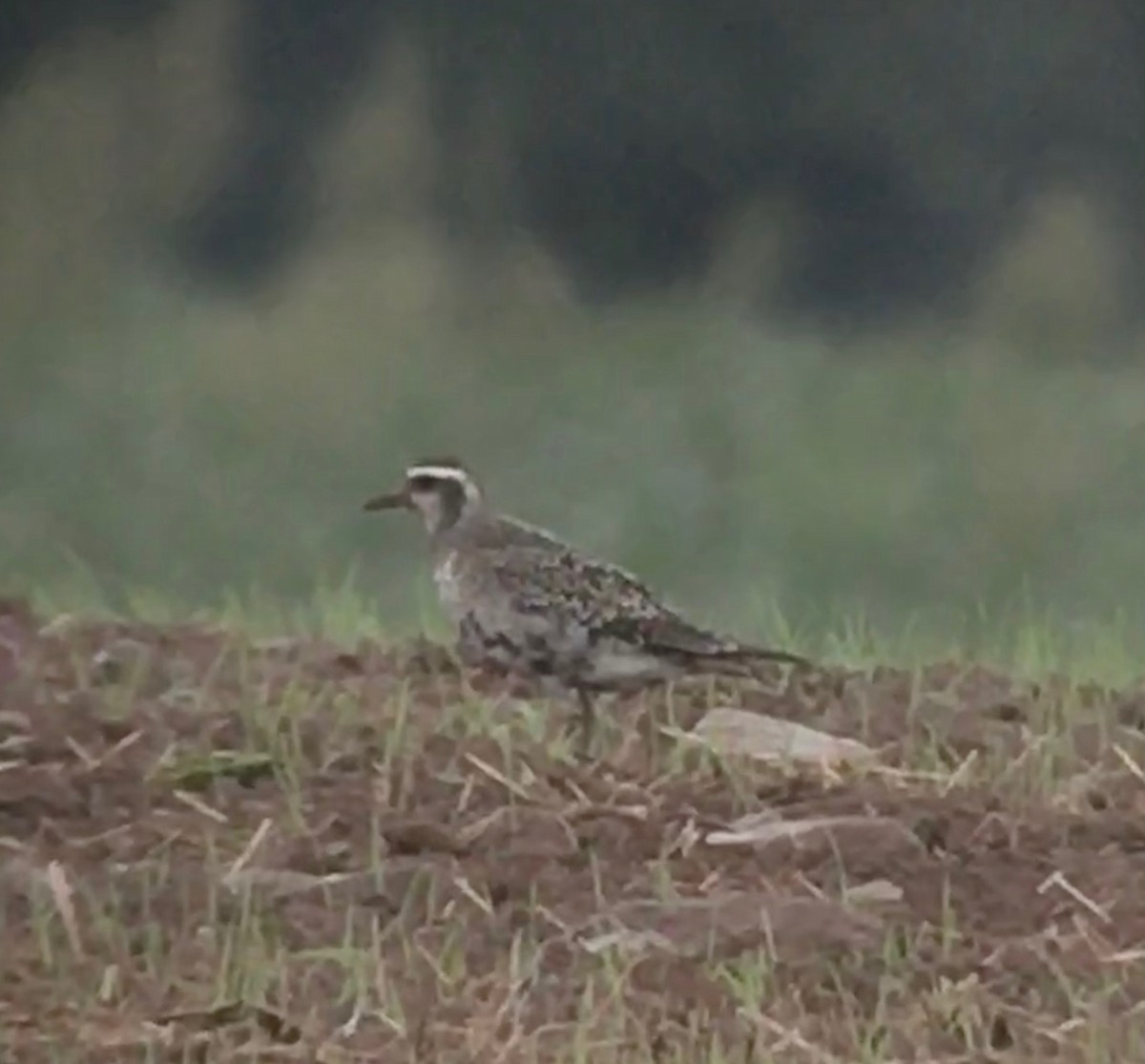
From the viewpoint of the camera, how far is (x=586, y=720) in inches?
164

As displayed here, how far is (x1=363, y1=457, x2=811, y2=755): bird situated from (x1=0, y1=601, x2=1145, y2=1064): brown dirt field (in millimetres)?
68

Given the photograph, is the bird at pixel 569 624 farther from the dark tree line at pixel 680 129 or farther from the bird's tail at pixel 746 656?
the dark tree line at pixel 680 129

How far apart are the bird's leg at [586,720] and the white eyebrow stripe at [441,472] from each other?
19.3 inches

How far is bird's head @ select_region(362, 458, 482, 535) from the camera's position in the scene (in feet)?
14.9

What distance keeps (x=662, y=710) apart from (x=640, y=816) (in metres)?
0.61

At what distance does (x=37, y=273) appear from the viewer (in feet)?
16.0

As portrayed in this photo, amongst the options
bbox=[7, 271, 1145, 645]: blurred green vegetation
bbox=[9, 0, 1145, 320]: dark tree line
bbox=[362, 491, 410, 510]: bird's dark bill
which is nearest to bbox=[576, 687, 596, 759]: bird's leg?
bbox=[362, 491, 410, 510]: bird's dark bill

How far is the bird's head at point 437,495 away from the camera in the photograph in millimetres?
4555

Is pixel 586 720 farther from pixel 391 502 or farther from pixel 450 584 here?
pixel 391 502

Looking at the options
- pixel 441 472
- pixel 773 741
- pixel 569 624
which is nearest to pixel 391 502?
pixel 441 472

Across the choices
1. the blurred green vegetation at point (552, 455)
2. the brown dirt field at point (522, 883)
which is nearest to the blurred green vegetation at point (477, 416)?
the blurred green vegetation at point (552, 455)

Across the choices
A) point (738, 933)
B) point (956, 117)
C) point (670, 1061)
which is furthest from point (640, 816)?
point (956, 117)

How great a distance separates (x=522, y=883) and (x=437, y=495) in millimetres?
1154

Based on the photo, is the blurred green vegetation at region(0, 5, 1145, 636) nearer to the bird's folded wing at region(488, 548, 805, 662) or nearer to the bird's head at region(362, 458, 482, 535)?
the bird's head at region(362, 458, 482, 535)
